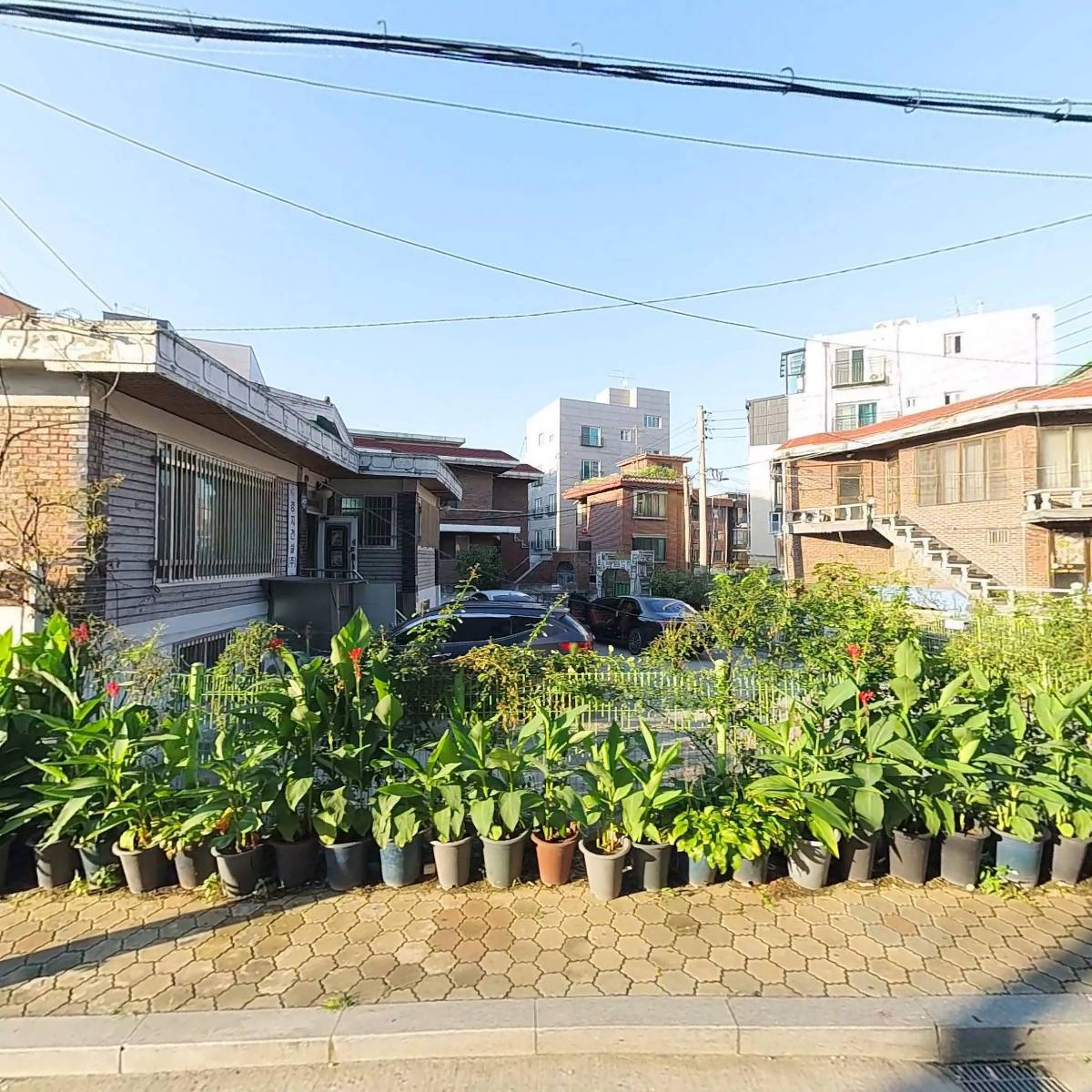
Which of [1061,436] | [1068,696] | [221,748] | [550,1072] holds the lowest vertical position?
[550,1072]

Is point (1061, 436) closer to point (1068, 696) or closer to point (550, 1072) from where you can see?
point (1068, 696)

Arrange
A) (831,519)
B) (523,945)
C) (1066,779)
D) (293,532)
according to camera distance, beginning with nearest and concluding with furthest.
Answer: (523,945), (1066,779), (293,532), (831,519)

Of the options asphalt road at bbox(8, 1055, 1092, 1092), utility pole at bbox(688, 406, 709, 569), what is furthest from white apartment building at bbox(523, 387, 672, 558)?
asphalt road at bbox(8, 1055, 1092, 1092)

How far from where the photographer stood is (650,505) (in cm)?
3033

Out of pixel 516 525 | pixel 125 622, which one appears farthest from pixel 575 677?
pixel 516 525

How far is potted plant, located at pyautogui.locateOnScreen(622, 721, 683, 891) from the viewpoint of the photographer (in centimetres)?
357

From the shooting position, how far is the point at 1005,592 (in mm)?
15109

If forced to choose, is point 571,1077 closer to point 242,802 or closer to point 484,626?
point 242,802

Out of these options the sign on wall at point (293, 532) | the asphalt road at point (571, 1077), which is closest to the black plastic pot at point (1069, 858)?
the asphalt road at point (571, 1077)

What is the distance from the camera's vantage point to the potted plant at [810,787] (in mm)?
3469

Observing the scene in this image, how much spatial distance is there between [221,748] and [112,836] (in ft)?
2.94

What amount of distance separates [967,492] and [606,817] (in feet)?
64.8

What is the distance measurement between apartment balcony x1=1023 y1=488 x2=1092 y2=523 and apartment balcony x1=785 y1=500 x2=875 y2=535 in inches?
206

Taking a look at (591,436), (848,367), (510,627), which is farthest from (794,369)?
(510,627)
